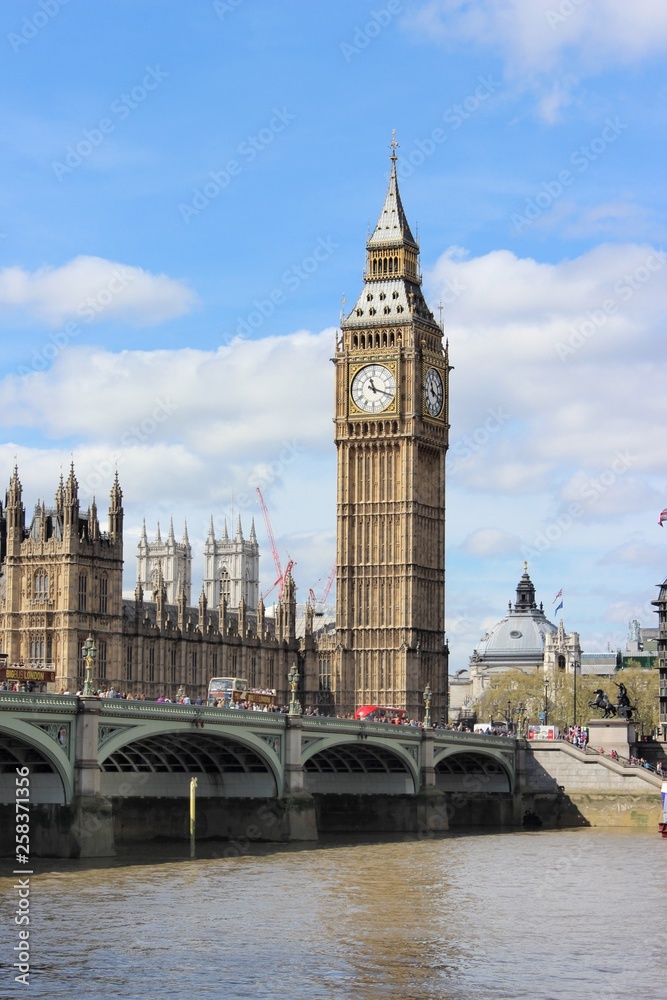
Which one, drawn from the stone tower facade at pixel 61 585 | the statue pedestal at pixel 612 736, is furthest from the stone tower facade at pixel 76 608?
the statue pedestal at pixel 612 736

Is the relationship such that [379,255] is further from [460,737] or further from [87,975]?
[87,975]

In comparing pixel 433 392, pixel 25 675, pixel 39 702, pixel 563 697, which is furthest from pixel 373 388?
pixel 39 702

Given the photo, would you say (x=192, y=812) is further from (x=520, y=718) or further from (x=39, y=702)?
(x=520, y=718)

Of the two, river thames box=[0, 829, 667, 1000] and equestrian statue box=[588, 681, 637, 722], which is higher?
equestrian statue box=[588, 681, 637, 722]

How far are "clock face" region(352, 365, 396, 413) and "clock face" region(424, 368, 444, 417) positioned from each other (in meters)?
2.91

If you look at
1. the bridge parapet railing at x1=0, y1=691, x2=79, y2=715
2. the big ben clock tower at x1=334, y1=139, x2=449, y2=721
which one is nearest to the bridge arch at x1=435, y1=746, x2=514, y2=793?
the big ben clock tower at x1=334, y1=139, x2=449, y2=721

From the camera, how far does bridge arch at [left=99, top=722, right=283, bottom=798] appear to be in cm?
7788

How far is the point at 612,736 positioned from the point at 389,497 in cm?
3778

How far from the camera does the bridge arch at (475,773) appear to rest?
4090 inches

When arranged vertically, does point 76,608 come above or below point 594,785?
above

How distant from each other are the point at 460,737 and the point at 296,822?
20905 mm

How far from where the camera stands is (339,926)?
172ft

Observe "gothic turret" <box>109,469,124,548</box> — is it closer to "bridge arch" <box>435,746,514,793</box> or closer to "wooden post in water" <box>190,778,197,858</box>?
"bridge arch" <box>435,746,514,793</box>

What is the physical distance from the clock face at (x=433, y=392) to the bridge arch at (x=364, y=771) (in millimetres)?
53746
